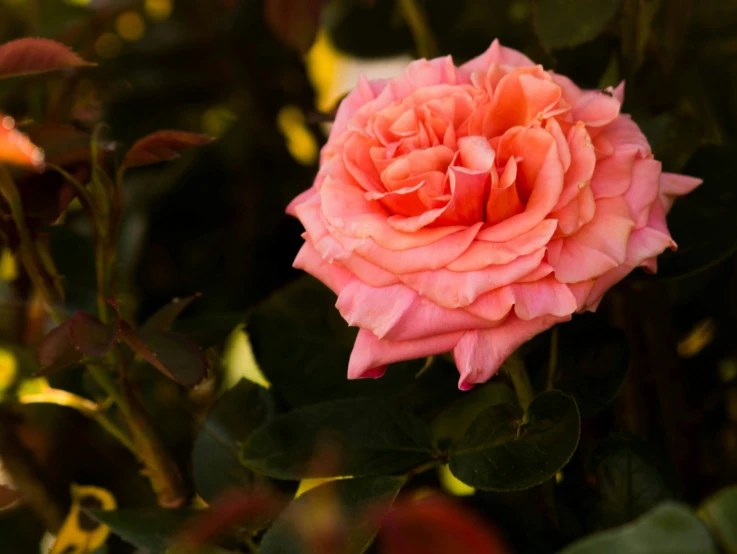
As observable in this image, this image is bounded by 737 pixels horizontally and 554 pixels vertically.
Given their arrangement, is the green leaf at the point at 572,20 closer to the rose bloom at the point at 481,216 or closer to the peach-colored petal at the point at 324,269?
the rose bloom at the point at 481,216

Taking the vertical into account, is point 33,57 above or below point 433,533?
above

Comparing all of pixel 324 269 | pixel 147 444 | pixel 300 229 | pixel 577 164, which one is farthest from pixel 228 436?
pixel 300 229

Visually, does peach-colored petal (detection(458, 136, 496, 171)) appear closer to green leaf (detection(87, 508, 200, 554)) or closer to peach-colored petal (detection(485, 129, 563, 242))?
peach-colored petal (detection(485, 129, 563, 242))

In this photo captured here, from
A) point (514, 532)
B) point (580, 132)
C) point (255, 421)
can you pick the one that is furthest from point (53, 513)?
point (580, 132)

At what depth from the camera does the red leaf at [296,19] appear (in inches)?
22.2

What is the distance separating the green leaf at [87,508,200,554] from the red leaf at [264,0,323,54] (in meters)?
0.32

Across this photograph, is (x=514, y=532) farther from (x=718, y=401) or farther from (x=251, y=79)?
(x=251, y=79)

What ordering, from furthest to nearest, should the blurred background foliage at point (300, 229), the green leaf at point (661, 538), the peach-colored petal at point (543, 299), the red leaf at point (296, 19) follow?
the red leaf at point (296, 19) → the blurred background foliage at point (300, 229) → the peach-colored petal at point (543, 299) → the green leaf at point (661, 538)

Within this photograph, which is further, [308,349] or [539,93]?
[308,349]

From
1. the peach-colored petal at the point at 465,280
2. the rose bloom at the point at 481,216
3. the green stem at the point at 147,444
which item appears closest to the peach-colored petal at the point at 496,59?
the rose bloom at the point at 481,216

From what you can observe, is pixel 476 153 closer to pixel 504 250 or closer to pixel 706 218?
pixel 504 250

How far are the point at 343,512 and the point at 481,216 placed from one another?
148 millimetres

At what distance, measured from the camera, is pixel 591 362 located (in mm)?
419

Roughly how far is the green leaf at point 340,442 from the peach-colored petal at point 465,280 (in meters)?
0.10
